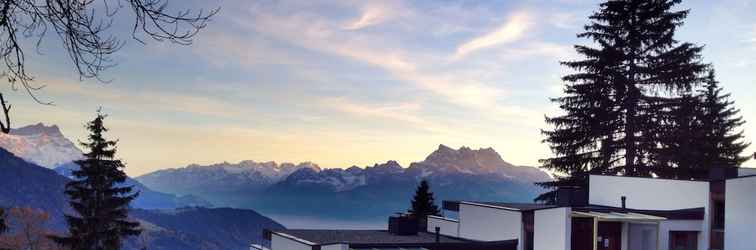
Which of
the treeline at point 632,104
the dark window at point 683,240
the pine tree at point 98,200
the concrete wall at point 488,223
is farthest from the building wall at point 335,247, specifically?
the treeline at point 632,104

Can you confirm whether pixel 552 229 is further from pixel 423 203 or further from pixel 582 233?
pixel 423 203

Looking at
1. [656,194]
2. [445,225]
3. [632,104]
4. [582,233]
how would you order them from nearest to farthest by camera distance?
1. [582,233]
2. [656,194]
3. [445,225]
4. [632,104]

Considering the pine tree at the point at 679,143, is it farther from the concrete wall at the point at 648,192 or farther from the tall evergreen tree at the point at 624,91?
the concrete wall at the point at 648,192

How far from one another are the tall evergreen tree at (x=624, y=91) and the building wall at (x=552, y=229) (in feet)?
56.6

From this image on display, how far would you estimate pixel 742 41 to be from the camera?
133 feet

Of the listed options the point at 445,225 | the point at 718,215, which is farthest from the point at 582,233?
the point at 445,225

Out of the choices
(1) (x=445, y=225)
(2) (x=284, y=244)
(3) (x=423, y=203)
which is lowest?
(2) (x=284, y=244)

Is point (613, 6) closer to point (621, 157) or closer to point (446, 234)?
point (621, 157)

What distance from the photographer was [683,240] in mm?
27031

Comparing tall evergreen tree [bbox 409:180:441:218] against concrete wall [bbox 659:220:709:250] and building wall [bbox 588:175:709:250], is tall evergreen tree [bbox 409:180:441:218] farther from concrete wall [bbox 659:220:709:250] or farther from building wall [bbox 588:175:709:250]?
concrete wall [bbox 659:220:709:250]

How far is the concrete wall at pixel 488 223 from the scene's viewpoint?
89.5 ft

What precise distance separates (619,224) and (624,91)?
18439 mm

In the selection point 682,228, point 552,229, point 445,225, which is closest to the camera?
point 552,229

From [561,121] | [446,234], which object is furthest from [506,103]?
[446,234]
